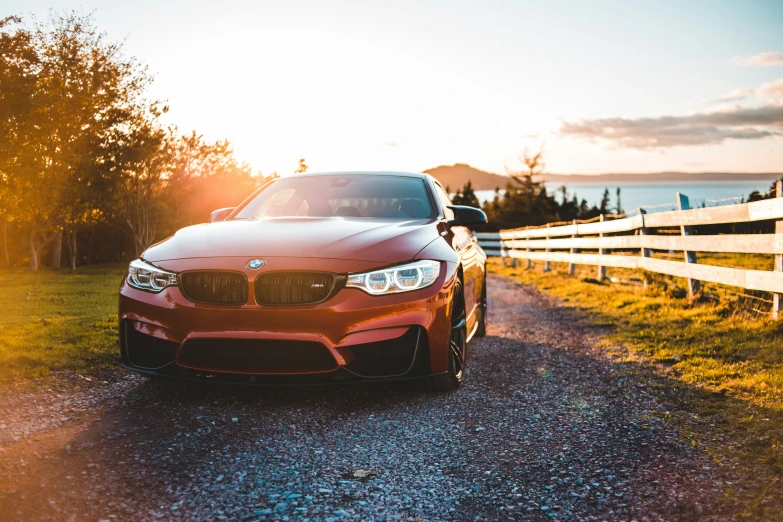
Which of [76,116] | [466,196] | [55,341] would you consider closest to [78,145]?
[76,116]

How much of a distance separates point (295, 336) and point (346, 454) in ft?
2.28

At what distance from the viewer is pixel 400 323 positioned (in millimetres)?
3523

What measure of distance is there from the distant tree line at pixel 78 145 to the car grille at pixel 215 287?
61.2ft

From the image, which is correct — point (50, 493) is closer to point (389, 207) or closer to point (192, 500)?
point (192, 500)

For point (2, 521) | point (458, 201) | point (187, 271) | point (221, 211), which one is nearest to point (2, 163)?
point (221, 211)

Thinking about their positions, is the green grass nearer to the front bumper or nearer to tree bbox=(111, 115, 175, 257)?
the front bumper

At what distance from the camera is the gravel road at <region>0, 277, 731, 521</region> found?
248cm

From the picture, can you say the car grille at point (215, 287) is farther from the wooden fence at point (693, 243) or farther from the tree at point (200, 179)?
the tree at point (200, 179)

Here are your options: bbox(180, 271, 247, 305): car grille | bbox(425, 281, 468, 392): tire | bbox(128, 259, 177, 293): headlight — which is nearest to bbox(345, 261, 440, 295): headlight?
bbox(425, 281, 468, 392): tire

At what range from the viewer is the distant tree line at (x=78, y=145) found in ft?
65.6

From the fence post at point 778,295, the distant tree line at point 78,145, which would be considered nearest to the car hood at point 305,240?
the fence post at point 778,295

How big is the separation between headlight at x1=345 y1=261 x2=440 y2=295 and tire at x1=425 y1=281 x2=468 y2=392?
0.35m

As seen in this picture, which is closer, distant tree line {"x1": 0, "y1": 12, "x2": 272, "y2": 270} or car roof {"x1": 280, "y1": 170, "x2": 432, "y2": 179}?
car roof {"x1": 280, "y1": 170, "x2": 432, "y2": 179}

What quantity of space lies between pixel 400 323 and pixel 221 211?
7.51 feet
